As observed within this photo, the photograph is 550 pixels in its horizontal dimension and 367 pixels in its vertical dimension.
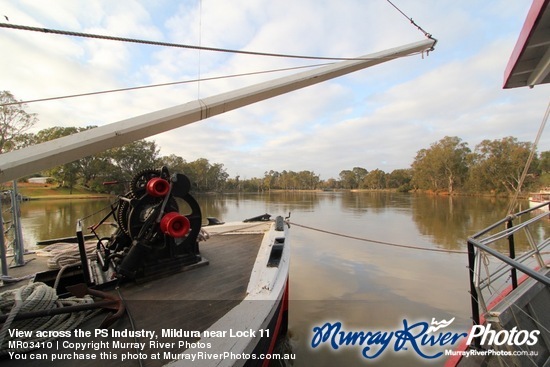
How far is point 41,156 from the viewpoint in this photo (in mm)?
1898

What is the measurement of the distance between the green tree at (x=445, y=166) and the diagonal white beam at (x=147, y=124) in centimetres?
6551

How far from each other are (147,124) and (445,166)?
228 feet

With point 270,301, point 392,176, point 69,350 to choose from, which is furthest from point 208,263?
point 392,176

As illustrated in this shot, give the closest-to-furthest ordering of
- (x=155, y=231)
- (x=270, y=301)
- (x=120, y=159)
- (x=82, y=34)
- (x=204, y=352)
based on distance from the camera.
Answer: (x=204, y=352)
(x=82, y=34)
(x=270, y=301)
(x=155, y=231)
(x=120, y=159)

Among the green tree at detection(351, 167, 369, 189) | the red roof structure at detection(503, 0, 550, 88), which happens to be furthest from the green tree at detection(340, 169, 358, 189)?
the red roof structure at detection(503, 0, 550, 88)

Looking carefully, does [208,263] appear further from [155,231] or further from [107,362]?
[107,362]

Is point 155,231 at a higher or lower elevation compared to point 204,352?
higher

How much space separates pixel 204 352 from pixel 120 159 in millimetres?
56365

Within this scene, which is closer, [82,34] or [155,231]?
[82,34]

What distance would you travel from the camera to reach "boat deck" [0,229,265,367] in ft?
6.48

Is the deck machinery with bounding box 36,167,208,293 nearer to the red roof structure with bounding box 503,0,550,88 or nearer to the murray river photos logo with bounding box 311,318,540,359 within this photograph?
the murray river photos logo with bounding box 311,318,540,359

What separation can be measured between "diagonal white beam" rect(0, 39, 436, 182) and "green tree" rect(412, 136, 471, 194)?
65513mm

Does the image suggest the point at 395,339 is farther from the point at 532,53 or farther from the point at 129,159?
the point at 129,159

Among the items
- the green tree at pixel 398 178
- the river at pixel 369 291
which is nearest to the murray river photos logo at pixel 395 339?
the river at pixel 369 291
